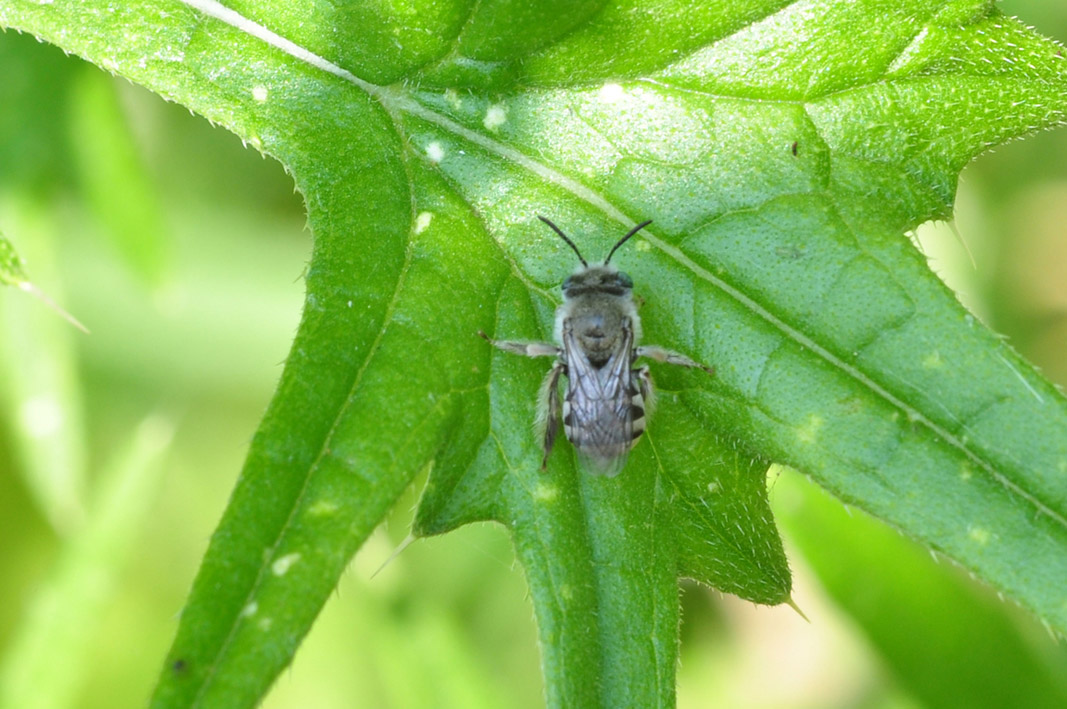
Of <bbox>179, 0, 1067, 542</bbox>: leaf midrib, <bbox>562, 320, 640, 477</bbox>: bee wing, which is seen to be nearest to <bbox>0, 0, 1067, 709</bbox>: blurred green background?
<bbox>562, 320, 640, 477</bbox>: bee wing

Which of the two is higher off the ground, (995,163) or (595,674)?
(995,163)

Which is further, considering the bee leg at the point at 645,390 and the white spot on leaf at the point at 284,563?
the bee leg at the point at 645,390

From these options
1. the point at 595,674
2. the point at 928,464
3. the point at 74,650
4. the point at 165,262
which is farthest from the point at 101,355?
the point at 928,464

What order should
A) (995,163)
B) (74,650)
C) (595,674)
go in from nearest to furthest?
(595,674)
(74,650)
(995,163)

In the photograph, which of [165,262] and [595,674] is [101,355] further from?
[595,674]

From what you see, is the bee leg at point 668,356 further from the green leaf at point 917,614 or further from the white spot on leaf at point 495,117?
the green leaf at point 917,614

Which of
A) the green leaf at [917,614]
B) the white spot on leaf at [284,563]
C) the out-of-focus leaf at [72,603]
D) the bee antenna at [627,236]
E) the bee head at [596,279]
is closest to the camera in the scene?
the white spot on leaf at [284,563]

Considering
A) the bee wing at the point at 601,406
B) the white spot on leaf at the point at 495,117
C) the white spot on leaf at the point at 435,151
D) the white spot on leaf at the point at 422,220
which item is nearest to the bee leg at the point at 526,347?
the bee wing at the point at 601,406

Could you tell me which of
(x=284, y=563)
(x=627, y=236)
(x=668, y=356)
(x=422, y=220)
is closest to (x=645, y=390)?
(x=668, y=356)
